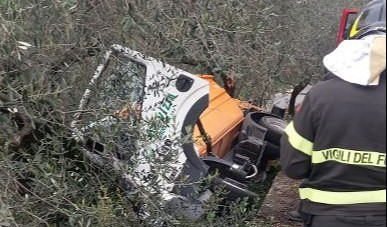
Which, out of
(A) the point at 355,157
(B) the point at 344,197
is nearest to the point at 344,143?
(A) the point at 355,157

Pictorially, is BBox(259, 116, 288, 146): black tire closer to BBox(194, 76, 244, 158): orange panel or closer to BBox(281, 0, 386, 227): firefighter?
BBox(194, 76, 244, 158): orange panel

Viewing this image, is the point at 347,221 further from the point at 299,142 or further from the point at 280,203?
the point at 280,203

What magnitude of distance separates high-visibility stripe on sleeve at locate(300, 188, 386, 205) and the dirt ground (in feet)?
7.10

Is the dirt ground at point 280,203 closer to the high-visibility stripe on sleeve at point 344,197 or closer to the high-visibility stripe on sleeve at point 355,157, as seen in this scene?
the high-visibility stripe on sleeve at point 344,197

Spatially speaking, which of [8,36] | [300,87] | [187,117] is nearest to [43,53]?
[8,36]

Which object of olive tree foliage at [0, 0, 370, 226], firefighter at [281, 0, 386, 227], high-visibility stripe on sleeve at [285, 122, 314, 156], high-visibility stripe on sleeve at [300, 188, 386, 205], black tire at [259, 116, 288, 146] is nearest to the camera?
firefighter at [281, 0, 386, 227]

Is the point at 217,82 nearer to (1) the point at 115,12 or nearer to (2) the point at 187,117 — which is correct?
(2) the point at 187,117

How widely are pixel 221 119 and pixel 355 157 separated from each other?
3.44 m

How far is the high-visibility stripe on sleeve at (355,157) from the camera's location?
2541 millimetres

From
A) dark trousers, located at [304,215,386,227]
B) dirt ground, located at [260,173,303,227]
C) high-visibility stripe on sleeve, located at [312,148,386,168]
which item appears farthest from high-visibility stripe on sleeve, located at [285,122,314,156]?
dirt ground, located at [260,173,303,227]

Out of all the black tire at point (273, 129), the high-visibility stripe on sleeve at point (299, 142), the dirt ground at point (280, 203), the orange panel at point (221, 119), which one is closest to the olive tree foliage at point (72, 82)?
the high-visibility stripe on sleeve at point (299, 142)

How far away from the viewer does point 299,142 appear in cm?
297

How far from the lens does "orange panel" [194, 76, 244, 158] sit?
5.79 meters

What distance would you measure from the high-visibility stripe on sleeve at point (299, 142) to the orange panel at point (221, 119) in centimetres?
260
